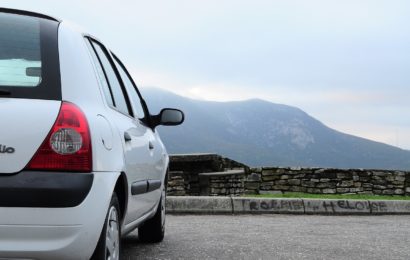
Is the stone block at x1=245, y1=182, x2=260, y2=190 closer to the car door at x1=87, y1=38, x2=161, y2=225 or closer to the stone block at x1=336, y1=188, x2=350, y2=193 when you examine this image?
the stone block at x1=336, y1=188, x2=350, y2=193

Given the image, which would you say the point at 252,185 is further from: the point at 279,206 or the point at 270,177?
the point at 279,206

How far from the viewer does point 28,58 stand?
3.10m

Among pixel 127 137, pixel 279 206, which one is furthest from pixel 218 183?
pixel 127 137

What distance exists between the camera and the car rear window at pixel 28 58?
2.91 meters

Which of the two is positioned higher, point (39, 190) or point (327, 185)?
point (39, 190)

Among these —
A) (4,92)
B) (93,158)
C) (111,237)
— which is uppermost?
(4,92)

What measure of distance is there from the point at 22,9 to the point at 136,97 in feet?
6.03

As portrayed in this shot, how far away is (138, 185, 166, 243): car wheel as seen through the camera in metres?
5.62

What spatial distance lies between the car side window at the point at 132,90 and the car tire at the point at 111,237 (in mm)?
1236

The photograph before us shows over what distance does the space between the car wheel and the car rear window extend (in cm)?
258

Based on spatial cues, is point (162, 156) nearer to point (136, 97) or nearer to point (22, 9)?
point (136, 97)

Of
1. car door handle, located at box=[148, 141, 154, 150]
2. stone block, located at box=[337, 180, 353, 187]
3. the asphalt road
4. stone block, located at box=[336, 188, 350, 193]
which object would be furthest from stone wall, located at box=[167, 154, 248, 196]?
car door handle, located at box=[148, 141, 154, 150]

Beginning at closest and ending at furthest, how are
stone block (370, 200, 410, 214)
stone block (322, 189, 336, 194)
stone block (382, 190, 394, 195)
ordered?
stone block (370, 200, 410, 214) → stone block (322, 189, 336, 194) → stone block (382, 190, 394, 195)

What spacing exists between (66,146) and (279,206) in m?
6.92
